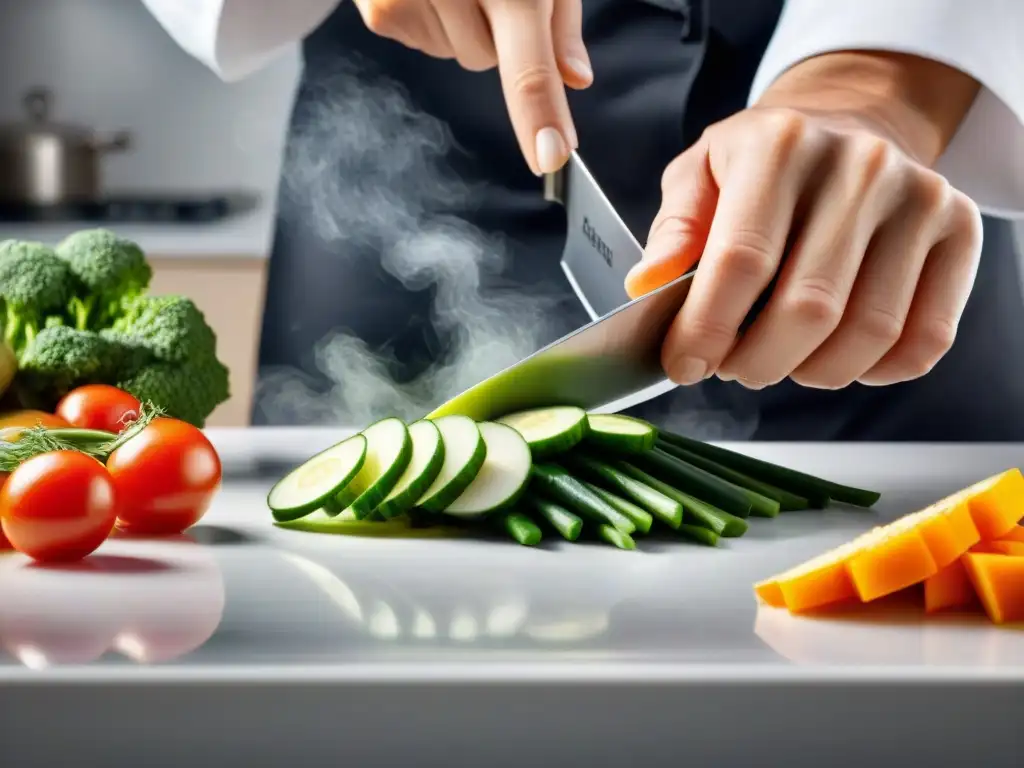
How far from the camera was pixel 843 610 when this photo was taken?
2.77 feet


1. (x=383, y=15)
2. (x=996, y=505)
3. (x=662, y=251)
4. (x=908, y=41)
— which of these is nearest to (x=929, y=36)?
(x=908, y=41)

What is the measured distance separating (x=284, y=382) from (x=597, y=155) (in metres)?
0.57

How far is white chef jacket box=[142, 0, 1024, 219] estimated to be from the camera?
1.40 meters

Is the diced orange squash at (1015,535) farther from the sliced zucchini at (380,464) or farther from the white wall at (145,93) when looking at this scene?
the white wall at (145,93)

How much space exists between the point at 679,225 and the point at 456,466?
0.30 m

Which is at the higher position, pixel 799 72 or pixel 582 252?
pixel 799 72

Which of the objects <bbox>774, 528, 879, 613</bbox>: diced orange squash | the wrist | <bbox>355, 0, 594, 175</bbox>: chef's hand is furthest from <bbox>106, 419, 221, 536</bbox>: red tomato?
the wrist

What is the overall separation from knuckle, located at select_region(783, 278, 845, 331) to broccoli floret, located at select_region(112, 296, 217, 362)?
2.15 ft

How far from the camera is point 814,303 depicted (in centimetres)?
107

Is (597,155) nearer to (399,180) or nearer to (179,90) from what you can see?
(399,180)

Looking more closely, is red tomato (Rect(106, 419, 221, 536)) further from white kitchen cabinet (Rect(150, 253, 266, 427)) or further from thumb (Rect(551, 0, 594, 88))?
white kitchen cabinet (Rect(150, 253, 266, 427))

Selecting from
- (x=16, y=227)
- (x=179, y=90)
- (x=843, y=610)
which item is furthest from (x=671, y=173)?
(x=179, y=90)

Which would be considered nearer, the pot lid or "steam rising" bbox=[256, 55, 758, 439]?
"steam rising" bbox=[256, 55, 758, 439]

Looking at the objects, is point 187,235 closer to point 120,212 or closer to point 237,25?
point 120,212
